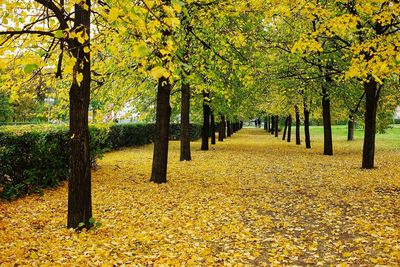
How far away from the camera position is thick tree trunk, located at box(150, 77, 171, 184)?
12023 mm

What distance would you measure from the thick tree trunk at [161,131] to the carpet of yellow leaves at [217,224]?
19.1 inches

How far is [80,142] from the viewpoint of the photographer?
677 centimetres

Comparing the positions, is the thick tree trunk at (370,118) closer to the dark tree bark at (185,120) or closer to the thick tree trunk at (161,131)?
the dark tree bark at (185,120)

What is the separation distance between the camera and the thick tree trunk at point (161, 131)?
1202cm

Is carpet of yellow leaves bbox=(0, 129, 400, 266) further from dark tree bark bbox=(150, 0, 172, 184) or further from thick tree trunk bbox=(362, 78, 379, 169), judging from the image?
thick tree trunk bbox=(362, 78, 379, 169)

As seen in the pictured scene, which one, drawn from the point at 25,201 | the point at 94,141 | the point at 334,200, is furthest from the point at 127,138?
the point at 334,200

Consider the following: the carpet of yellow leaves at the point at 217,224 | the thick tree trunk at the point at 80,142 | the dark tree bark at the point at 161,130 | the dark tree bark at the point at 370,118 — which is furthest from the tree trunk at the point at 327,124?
the thick tree trunk at the point at 80,142

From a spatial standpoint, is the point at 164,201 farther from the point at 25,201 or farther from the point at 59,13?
the point at 59,13

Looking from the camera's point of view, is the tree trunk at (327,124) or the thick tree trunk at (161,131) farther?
the tree trunk at (327,124)

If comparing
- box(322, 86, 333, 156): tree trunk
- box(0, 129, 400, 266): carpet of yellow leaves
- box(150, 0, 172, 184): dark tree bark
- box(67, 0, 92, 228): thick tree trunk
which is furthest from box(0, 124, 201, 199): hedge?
box(322, 86, 333, 156): tree trunk

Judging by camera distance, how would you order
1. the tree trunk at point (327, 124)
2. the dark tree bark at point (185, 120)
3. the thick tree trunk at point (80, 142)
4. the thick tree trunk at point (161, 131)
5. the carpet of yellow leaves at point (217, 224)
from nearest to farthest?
1. the carpet of yellow leaves at point (217, 224)
2. the thick tree trunk at point (80, 142)
3. the thick tree trunk at point (161, 131)
4. the dark tree bark at point (185, 120)
5. the tree trunk at point (327, 124)

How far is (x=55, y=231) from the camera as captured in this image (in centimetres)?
712

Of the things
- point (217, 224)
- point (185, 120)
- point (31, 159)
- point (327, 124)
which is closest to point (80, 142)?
point (217, 224)

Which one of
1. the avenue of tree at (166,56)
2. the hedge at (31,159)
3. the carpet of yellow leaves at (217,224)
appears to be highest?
the avenue of tree at (166,56)
